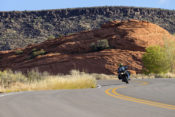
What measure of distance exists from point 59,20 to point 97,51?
154 ft

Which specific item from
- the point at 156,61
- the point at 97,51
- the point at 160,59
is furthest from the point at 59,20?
the point at 160,59

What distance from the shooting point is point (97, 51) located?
5541cm

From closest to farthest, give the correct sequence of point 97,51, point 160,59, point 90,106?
1. point 90,106
2. point 160,59
3. point 97,51

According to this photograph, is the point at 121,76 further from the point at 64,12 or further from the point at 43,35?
the point at 64,12

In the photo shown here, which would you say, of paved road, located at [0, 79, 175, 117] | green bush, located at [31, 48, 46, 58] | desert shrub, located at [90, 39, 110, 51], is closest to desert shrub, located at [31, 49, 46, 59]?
green bush, located at [31, 48, 46, 58]

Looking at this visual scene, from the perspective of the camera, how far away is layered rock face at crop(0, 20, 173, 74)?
5062cm

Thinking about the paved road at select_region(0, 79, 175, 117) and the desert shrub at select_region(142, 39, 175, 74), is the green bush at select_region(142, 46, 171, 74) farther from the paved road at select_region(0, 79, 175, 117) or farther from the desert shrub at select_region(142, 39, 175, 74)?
the paved road at select_region(0, 79, 175, 117)

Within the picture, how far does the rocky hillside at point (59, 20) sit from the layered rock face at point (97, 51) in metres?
26.0

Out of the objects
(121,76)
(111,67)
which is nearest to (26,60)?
(111,67)

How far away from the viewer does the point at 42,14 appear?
105m

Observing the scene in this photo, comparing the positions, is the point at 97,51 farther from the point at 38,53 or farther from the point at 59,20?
the point at 59,20

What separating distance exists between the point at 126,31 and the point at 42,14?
53912 millimetres

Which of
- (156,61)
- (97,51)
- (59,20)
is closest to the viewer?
(156,61)

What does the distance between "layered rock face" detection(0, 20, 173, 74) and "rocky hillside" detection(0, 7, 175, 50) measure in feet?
85.1
